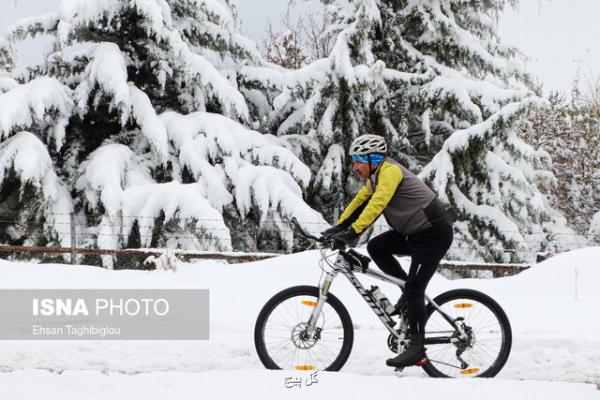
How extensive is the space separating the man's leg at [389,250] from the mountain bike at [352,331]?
0.27ft

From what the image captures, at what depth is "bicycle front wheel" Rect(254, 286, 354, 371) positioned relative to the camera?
4805 mm

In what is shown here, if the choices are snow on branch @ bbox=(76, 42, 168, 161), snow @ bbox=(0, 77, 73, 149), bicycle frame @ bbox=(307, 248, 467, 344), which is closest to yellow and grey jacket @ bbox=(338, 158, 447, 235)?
bicycle frame @ bbox=(307, 248, 467, 344)

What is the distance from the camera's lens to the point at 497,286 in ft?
31.8

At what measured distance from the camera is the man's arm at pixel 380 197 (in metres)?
4.53

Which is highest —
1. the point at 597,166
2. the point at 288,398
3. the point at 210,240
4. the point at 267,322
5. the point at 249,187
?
the point at 597,166

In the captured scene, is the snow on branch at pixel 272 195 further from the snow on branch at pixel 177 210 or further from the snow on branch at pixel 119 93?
the snow on branch at pixel 119 93

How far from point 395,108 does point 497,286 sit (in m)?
6.65

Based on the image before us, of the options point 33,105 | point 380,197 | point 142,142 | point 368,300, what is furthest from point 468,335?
point 142,142

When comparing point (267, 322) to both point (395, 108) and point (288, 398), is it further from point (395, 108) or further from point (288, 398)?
point (395, 108)

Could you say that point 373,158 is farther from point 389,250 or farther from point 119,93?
point 119,93

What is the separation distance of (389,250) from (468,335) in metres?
0.90

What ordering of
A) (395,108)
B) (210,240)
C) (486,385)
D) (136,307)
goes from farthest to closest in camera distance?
(395,108)
(210,240)
(136,307)
(486,385)

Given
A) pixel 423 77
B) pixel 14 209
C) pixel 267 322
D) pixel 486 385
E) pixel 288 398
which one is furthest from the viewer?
pixel 423 77

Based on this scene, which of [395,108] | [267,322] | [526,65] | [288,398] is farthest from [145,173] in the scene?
[526,65]
